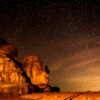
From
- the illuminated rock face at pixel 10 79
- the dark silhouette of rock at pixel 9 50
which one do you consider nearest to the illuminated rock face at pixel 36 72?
the illuminated rock face at pixel 10 79

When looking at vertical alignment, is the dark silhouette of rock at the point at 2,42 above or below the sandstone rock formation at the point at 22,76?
above

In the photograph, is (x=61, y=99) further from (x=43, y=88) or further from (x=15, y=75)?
(x=43, y=88)

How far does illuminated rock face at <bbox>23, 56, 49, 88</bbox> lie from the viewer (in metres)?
21.1

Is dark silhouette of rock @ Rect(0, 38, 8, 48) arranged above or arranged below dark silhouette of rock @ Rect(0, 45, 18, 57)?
above

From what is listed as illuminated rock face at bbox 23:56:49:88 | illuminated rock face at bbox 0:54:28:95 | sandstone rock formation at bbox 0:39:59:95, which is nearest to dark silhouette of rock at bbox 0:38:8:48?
sandstone rock formation at bbox 0:39:59:95

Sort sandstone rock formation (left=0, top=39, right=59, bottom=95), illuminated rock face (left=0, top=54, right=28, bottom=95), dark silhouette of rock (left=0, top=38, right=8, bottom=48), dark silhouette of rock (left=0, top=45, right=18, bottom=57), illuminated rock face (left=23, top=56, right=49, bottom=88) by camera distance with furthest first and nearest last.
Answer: dark silhouette of rock (left=0, top=38, right=8, bottom=48) < dark silhouette of rock (left=0, top=45, right=18, bottom=57) < illuminated rock face (left=23, top=56, right=49, bottom=88) < sandstone rock formation (left=0, top=39, right=59, bottom=95) < illuminated rock face (left=0, top=54, right=28, bottom=95)

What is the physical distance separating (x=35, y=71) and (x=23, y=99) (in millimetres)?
6995

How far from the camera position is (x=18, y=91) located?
17.9 metres

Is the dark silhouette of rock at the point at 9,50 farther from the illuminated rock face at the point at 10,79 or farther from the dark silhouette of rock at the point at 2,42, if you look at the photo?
the illuminated rock face at the point at 10,79

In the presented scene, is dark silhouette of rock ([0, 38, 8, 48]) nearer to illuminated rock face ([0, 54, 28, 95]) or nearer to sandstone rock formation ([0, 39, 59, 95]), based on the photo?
sandstone rock formation ([0, 39, 59, 95])

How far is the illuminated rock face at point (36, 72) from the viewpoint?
21062mm

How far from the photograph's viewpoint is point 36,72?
70.0 ft

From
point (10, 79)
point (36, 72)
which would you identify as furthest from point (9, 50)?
point (10, 79)

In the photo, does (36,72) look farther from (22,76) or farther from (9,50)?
(9,50)
